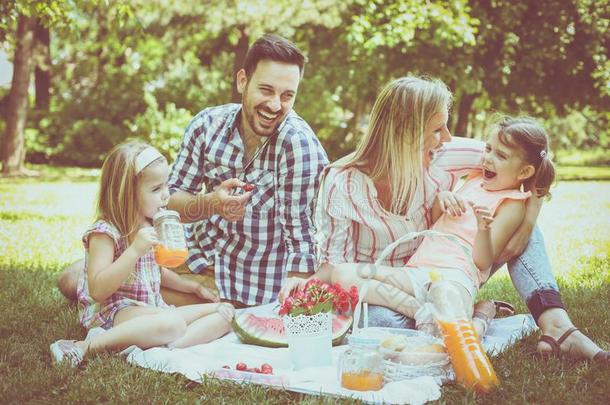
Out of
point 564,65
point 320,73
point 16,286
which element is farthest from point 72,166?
point 16,286

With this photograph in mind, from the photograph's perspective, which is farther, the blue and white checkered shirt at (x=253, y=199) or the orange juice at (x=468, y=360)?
the blue and white checkered shirt at (x=253, y=199)

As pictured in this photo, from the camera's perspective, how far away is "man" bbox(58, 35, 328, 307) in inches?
153

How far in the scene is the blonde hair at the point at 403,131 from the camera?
3.61 metres

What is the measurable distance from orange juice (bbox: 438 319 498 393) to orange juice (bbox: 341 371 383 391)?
304mm

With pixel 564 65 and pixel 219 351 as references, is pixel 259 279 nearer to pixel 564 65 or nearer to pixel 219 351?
pixel 219 351

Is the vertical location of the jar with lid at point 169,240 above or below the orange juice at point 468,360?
above

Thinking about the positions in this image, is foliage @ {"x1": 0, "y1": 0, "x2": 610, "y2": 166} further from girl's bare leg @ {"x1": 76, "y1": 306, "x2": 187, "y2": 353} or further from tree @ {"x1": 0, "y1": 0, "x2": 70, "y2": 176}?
girl's bare leg @ {"x1": 76, "y1": 306, "x2": 187, "y2": 353}

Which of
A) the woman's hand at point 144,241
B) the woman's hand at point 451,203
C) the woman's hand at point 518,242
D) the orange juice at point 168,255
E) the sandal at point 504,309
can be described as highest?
the woman's hand at point 451,203

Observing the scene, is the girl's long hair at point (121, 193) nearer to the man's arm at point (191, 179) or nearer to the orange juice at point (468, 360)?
the man's arm at point (191, 179)

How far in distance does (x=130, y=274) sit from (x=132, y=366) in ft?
1.75

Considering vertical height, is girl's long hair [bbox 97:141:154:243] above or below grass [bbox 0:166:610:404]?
above

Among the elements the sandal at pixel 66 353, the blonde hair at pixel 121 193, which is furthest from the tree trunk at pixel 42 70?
the sandal at pixel 66 353

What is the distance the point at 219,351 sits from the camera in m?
3.35

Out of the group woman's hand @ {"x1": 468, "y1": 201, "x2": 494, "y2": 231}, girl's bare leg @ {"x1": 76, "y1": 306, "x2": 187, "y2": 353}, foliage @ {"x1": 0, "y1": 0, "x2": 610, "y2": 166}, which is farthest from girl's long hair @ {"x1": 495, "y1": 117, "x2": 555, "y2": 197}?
foliage @ {"x1": 0, "y1": 0, "x2": 610, "y2": 166}
